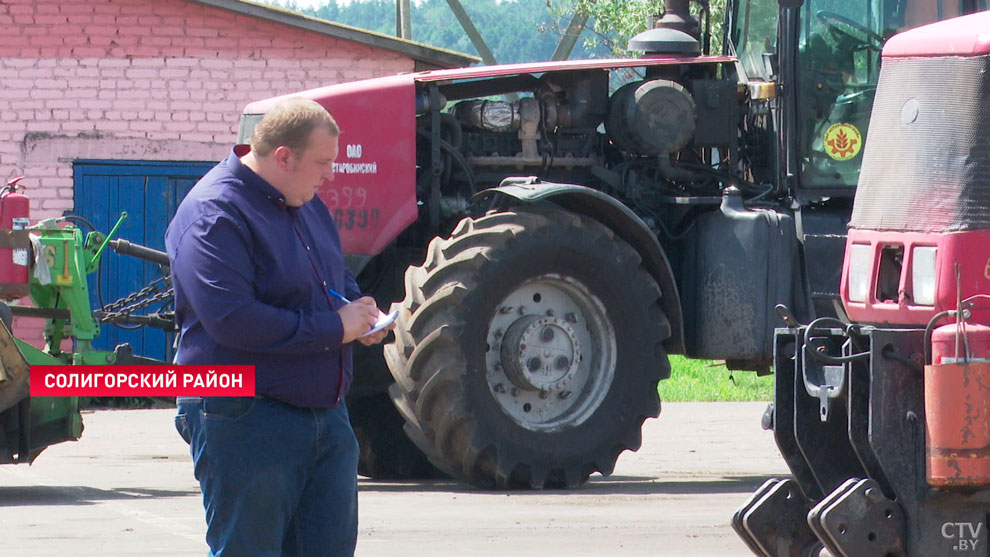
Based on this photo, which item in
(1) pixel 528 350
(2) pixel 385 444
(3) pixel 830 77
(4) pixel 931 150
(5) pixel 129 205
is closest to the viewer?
(4) pixel 931 150

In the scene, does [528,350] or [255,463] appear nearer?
[255,463]

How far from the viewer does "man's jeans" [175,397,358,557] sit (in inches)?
183

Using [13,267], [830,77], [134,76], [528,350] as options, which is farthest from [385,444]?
[134,76]

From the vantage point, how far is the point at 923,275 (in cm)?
567

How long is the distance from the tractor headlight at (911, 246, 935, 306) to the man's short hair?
2.12 m

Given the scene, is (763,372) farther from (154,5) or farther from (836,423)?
(154,5)

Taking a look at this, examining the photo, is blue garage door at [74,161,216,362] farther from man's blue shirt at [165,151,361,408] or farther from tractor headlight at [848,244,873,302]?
→ man's blue shirt at [165,151,361,408]

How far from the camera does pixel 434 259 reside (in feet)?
31.1

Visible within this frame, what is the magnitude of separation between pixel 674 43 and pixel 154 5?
7.46 metres

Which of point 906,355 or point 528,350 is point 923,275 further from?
point 528,350

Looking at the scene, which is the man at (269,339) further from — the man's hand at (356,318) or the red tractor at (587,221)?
the red tractor at (587,221)

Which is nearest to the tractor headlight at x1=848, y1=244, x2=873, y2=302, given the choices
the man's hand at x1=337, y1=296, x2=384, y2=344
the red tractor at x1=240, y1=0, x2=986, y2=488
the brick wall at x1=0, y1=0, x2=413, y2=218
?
the man's hand at x1=337, y1=296, x2=384, y2=344

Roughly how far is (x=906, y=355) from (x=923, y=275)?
0.99 ft

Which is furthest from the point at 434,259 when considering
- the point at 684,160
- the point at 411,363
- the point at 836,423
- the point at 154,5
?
the point at 154,5
